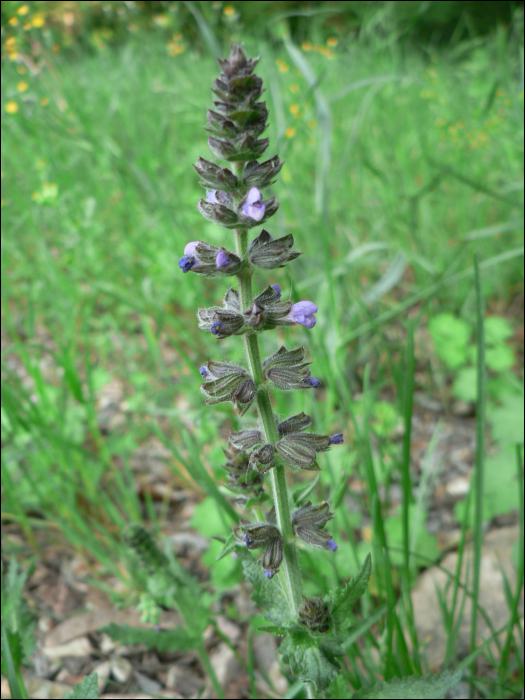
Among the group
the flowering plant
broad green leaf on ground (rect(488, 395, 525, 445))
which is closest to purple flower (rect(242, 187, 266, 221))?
the flowering plant

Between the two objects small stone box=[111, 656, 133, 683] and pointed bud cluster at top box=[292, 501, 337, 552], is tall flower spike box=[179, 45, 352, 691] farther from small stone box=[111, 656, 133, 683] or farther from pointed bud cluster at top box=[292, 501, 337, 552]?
small stone box=[111, 656, 133, 683]

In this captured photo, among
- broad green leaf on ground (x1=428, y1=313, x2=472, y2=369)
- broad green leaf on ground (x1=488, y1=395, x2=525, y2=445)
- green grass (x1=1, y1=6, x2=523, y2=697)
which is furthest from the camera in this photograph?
broad green leaf on ground (x1=428, y1=313, x2=472, y2=369)

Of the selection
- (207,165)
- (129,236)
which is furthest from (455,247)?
(207,165)

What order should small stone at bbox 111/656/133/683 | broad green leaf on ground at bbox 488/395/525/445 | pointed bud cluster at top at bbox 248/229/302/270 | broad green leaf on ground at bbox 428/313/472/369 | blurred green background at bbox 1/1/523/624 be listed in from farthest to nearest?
1. broad green leaf on ground at bbox 428/313/472/369
2. blurred green background at bbox 1/1/523/624
3. broad green leaf on ground at bbox 488/395/525/445
4. small stone at bbox 111/656/133/683
5. pointed bud cluster at top at bbox 248/229/302/270

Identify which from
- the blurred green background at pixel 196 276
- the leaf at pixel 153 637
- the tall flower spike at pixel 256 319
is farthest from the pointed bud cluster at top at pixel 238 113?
the leaf at pixel 153 637

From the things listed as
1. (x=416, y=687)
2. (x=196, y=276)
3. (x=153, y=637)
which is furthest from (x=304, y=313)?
(x=196, y=276)

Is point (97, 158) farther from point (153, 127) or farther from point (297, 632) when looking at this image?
point (297, 632)

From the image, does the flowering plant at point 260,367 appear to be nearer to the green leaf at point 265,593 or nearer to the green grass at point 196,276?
the green leaf at point 265,593
